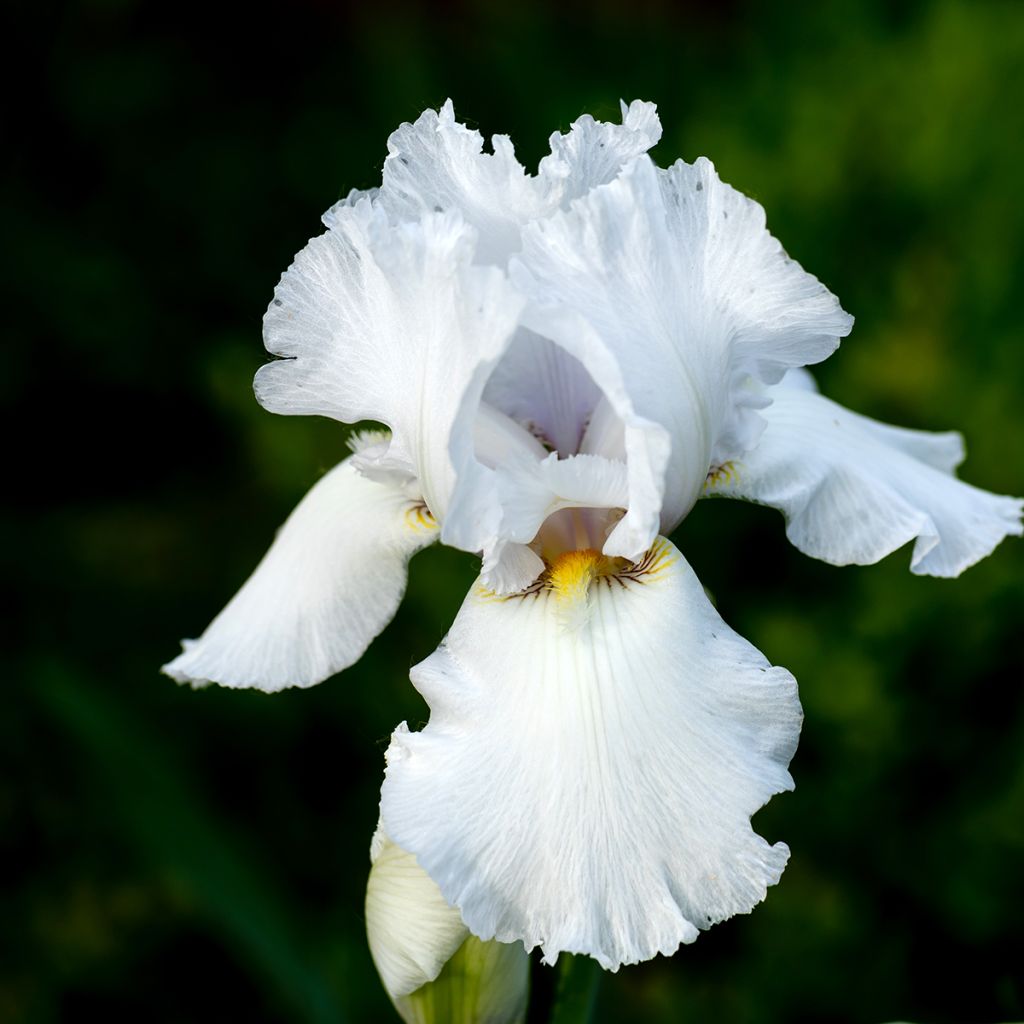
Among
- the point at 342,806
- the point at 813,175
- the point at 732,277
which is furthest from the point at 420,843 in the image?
the point at 813,175

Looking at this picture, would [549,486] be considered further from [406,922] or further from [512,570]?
[406,922]

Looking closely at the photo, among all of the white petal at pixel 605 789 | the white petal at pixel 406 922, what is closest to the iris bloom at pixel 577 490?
the white petal at pixel 605 789

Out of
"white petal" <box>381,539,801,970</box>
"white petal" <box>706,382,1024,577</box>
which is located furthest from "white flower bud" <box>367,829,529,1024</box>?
"white petal" <box>706,382,1024,577</box>

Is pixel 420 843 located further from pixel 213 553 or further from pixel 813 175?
pixel 213 553

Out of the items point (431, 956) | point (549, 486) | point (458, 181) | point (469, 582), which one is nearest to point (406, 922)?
point (431, 956)

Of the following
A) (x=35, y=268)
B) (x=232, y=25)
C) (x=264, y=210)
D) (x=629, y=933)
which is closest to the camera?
(x=629, y=933)
